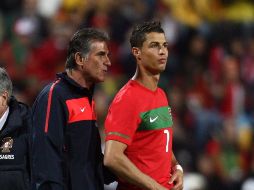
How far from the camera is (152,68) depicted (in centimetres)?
561

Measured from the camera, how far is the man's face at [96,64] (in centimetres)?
554

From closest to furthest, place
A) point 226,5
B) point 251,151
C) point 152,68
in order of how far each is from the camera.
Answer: point 152,68, point 251,151, point 226,5

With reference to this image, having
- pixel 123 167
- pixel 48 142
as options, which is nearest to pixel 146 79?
pixel 123 167

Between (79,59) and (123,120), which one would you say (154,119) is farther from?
(79,59)

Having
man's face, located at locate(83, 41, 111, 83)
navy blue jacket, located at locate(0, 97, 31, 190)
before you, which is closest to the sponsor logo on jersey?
man's face, located at locate(83, 41, 111, 83)

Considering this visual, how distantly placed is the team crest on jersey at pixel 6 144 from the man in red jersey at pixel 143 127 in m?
0.60

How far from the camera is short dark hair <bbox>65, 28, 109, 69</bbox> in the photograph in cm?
556

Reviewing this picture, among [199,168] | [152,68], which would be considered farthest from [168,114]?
[199,168]

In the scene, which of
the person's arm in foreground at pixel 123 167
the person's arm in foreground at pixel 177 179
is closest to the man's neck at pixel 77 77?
the person's arm in foreground at pixel 123 167

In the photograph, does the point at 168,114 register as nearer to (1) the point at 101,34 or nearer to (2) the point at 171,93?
(1) the point at 101,34

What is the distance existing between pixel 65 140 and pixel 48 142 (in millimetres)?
124

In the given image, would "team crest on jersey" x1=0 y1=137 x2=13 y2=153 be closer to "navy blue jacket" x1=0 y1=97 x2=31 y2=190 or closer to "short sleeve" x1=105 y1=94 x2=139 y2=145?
"navy blue jacket" x1=0 y1=97 x2=31 y2=190

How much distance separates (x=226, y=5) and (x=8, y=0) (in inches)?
138

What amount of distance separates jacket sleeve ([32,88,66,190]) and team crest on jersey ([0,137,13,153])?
185 millimetres
